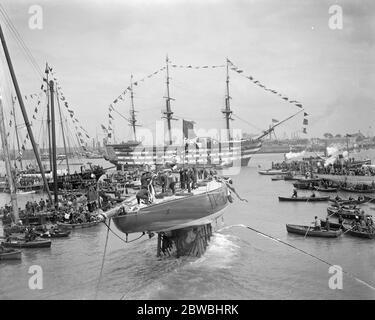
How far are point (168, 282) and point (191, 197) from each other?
421cm

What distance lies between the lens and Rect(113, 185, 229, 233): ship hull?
19.5 metres

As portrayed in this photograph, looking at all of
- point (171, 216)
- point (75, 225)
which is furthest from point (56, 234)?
point (171, 216)

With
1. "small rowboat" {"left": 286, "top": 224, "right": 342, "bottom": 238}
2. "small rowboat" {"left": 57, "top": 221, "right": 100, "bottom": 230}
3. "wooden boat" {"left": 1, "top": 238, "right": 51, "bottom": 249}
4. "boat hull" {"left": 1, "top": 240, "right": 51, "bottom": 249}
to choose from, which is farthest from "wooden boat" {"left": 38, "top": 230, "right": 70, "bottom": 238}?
"small rowboat" {"left": 286, "top": 224, "right": 342, "bottom": 238}

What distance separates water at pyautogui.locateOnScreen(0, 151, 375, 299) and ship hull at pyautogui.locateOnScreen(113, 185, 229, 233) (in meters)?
2.72

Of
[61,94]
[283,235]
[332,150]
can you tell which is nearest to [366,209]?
[283,235]

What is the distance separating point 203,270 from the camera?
22.4 metres

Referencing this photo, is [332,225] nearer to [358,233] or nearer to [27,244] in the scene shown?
[358,233]

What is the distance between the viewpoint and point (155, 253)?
26.5 meters

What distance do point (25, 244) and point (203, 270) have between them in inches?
548

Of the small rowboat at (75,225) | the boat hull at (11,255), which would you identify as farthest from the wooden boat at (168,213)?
the small rowboat at (75,225)

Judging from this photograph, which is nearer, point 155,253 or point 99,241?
point 155,253

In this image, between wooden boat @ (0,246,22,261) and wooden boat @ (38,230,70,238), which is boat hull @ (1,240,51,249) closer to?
wooden boat @ (0,246,22,261)

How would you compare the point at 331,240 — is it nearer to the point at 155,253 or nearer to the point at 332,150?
the point at 155,253
